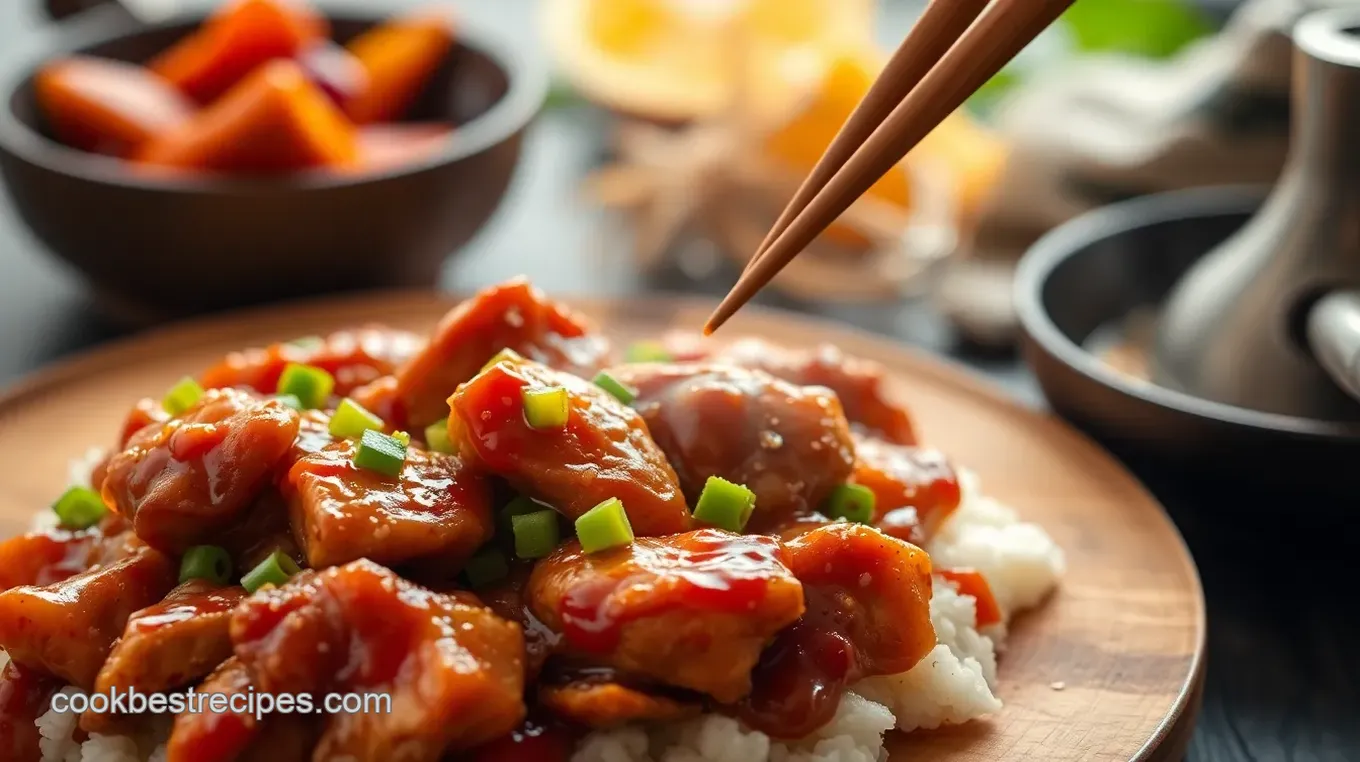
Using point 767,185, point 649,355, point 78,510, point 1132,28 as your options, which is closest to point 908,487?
point 649,355

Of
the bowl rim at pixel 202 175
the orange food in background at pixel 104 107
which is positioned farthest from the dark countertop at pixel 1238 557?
the orange food in background at pixel 104 107

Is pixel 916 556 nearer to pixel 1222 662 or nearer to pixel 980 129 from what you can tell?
pixel 1222 662

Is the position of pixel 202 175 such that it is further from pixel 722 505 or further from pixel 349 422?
pixel 722 505

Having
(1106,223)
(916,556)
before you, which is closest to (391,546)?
(916,556)

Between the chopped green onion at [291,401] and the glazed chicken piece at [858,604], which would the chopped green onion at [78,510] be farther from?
the glazed chicken piece at [858,604]

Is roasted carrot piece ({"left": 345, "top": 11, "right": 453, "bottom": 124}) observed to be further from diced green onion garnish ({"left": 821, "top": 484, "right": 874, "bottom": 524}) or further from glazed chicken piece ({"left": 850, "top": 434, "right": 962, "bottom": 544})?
diced green onion garnish ({"left": 821, "top": 484, "right": 874, "bottom": 524})

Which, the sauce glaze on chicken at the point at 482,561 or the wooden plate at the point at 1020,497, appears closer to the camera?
the sauce glaze on chicken at the point at 482,561
